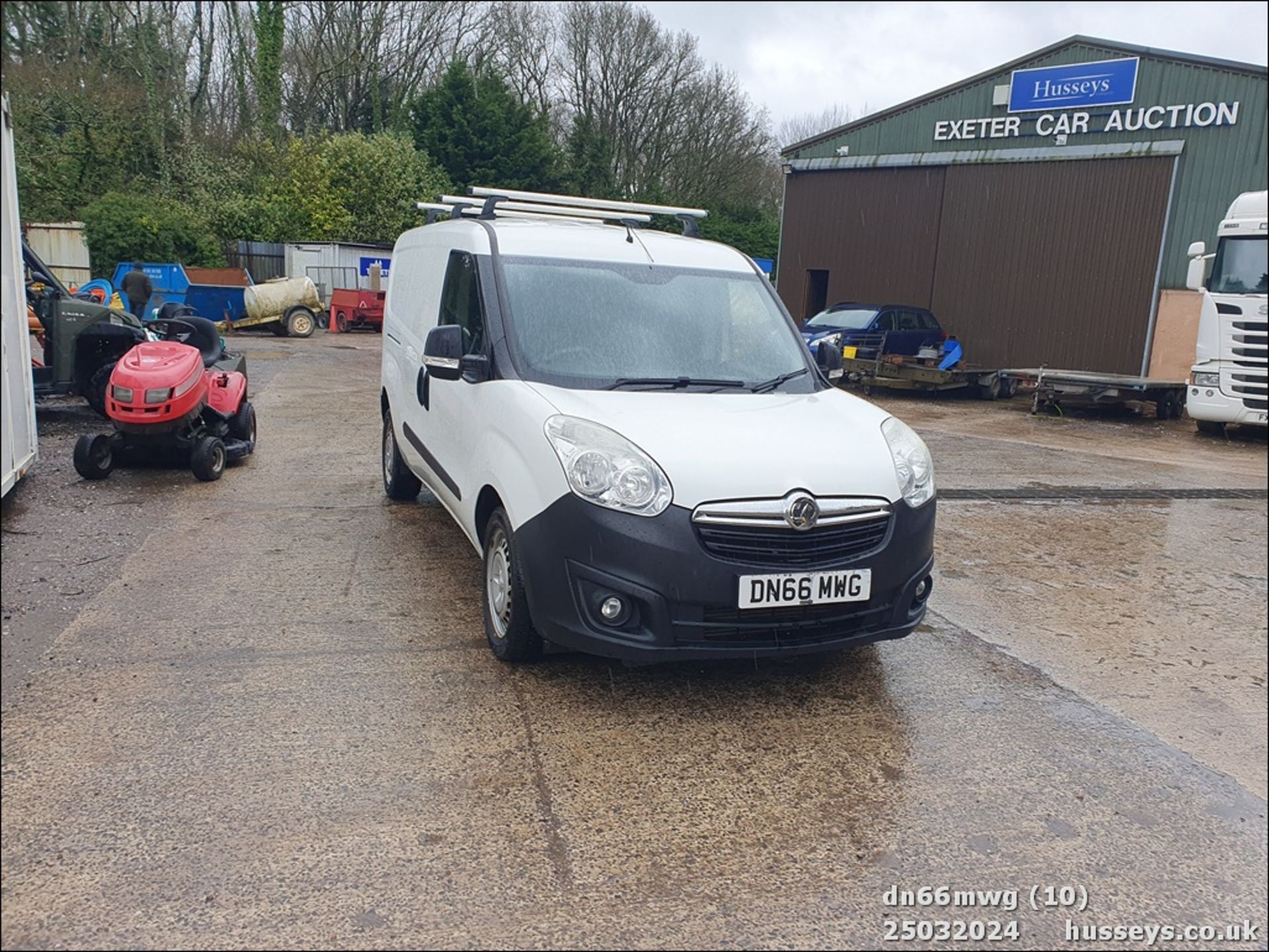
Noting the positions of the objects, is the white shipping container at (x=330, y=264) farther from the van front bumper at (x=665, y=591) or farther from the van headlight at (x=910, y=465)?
the van front bumper at (x=665, y=591)

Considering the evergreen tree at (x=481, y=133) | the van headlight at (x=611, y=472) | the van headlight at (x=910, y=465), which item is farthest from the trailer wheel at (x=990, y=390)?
the evergreen tree at (x=481, y=133)

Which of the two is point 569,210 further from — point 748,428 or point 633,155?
point 633,155

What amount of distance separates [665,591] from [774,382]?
158 centimetres

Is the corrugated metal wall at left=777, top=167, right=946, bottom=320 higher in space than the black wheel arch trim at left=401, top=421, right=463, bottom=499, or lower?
higher

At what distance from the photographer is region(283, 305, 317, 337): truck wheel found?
2442cm

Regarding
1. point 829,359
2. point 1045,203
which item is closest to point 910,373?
point 1045,203

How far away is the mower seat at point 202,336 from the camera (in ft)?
31.0

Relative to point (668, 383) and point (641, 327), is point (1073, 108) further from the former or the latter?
point (668, 383)

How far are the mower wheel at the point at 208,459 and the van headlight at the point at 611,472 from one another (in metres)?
5.04

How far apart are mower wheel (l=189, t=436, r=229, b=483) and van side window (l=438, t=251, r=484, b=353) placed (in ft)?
10.5

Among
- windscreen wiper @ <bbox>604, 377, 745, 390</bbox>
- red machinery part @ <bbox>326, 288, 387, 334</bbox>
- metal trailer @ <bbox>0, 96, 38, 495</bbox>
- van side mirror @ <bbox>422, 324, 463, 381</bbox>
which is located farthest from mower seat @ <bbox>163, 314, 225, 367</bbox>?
red machinery part @ <bbox>326, 288, 387, 334</bbox>

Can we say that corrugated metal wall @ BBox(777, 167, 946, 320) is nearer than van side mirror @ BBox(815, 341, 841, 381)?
No

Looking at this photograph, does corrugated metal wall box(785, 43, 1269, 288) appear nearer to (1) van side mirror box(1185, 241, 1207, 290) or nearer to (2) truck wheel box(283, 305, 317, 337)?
(1) van side mirror box(1185, 241, 1207, 290)

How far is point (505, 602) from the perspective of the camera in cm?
450
